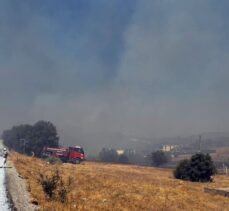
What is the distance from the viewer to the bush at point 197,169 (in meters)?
56.2

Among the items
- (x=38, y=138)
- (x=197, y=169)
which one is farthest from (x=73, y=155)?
(x=38, y=138)

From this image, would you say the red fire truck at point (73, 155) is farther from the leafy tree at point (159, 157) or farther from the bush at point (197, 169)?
the leafy tree at point (159, 157)

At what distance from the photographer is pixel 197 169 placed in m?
56.4

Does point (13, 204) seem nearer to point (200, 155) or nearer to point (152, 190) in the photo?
point (152, 190)

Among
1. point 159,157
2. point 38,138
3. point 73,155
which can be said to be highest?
point 38,138

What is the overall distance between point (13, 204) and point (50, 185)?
15.6 feet

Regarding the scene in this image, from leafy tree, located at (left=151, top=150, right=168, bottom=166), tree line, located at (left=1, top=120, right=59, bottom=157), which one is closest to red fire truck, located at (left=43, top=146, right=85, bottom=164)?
tree line, located at (left=1, top=120, right=59, bottom=157)

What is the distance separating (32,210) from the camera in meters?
16.4

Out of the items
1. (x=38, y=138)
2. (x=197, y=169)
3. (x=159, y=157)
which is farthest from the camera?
(x=159, y=157)

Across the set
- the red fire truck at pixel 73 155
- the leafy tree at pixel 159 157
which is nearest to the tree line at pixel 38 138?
the red fire truck at pixel 73 155

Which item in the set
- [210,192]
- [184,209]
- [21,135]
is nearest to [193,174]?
[210,192]

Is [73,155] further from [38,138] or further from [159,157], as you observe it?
[159,157]

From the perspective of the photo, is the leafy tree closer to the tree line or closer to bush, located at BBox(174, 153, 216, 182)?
the tree line

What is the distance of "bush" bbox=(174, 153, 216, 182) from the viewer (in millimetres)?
56219
